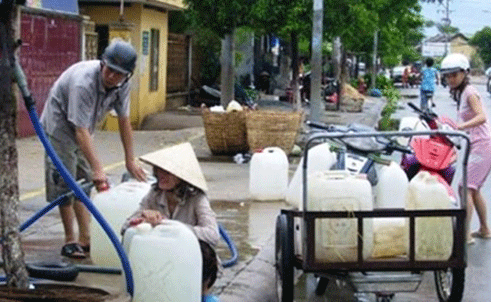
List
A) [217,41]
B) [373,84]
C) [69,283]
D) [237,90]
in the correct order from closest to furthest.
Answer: [69,283]
[237,90]
[217,41]
[373,84]

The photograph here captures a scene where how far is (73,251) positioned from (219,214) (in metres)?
3.31

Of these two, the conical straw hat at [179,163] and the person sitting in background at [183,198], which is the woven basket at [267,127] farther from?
the conical straw hat at [179,163]

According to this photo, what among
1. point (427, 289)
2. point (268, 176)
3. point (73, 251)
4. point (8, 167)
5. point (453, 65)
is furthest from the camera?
point (268, 176)

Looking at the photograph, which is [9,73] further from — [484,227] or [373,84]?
[373,84]

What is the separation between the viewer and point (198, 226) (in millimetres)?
6738

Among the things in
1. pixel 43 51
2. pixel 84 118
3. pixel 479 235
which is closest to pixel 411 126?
pixel 479 235

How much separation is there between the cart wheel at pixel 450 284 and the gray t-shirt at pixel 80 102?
2.55m

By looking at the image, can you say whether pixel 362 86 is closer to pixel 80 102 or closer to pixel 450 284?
pixel 450 284

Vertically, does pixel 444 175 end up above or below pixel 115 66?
below

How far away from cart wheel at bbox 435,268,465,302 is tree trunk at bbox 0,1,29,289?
2.91 meters

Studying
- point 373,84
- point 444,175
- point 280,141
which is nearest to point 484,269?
point 444,175

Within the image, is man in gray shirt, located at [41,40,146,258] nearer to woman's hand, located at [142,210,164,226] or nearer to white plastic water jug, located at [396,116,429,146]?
woman's hand, located at [142,210,164,226]

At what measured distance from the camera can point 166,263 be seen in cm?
612

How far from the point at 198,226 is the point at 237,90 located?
22315 mm
